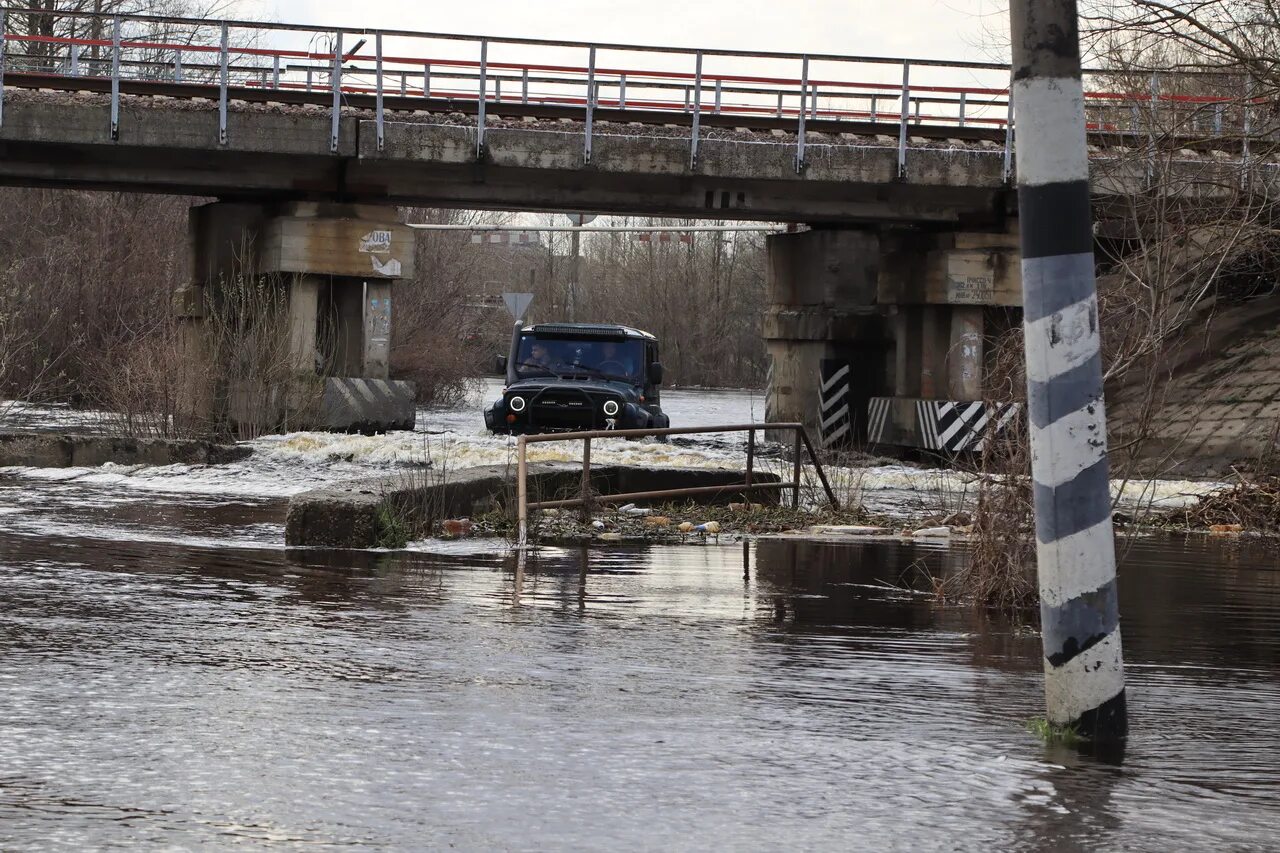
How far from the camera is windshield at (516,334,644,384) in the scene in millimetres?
26031

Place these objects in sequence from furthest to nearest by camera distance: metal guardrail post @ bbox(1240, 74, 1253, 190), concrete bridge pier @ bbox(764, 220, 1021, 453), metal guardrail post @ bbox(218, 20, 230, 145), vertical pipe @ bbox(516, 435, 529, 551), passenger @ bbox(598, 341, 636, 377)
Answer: concrete bridge pier @ bbox(764, 220, 1021, 453) → metal guardrail post @ bbox(218, 20, 230, 145) → passenger @ bbox(598, 341, 636, 377) → metal guardrail post @ bbox(1240, 74, 1253, 190) → vertical pipe @ bbox(516, 435, 529, 551)

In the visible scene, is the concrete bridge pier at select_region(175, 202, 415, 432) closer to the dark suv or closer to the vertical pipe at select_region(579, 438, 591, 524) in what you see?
the dark suv

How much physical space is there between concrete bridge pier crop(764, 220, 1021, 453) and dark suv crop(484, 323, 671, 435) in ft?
20.5

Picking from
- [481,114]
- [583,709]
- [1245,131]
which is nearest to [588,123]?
[481,114]

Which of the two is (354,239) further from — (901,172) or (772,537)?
(772,537)

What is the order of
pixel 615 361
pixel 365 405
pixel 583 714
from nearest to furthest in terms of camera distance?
pixel 583 714
pixel 615 361
pixel 365 405

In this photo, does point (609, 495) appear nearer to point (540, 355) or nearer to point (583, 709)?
point (583, 709)

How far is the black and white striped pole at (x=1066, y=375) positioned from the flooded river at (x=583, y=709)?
35cm

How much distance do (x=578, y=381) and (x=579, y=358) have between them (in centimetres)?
55

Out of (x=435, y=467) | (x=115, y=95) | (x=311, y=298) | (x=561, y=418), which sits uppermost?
(x=115, y=95)

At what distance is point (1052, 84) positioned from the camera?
6281mm

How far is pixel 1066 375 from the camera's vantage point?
6344 mm

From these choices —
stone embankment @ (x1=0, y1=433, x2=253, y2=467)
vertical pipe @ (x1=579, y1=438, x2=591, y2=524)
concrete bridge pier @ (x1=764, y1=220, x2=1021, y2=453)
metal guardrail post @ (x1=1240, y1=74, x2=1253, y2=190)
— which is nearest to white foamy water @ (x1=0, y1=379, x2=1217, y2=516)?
stone embankment @ (x1=0, y1=433, x2=253, y2=467)

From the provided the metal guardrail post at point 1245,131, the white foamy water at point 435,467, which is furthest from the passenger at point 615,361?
the metal guardrail post at point 1245,131
